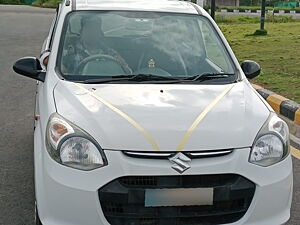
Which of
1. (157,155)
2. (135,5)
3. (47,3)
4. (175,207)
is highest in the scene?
(135,5)

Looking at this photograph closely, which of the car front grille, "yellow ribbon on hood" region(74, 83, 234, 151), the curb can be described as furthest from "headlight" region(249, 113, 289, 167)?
the curb

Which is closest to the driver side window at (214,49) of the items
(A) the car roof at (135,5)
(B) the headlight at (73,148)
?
(A) the car roof at (135,5)

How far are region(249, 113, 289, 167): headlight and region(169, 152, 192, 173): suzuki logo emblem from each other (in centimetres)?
39

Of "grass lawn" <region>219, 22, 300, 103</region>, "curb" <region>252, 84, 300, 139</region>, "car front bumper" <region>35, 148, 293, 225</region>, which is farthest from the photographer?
"grass lawn" <region>219, 22, 300, 103</region>

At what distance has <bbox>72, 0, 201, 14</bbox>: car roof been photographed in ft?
14.8

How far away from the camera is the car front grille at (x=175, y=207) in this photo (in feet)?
9.32

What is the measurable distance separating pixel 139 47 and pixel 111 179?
1668 millimetres

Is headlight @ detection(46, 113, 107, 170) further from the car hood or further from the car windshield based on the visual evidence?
the car windshield

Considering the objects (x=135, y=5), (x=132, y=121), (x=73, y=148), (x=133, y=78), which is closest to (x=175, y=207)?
(x=132, y=121)

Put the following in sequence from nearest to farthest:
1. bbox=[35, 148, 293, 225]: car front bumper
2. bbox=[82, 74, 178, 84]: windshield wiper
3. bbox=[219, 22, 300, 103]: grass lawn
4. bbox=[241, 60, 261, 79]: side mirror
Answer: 1. bbox=[35, 148, 293, 225]: car front bumper
2. bbox=[82, 74, 178, 84]: windshield wiper
3. bbox=[241, 60, 261, 79]: side mirror
4. bbox=[219, 22, 300, 103]: grass lawn

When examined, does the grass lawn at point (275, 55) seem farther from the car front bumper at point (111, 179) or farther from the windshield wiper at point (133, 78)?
the car front bumper at point (111, 179)

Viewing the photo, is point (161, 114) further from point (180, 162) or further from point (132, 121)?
point (180, 162)

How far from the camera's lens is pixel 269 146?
3109 mm

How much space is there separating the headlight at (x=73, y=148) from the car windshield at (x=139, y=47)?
789mm
